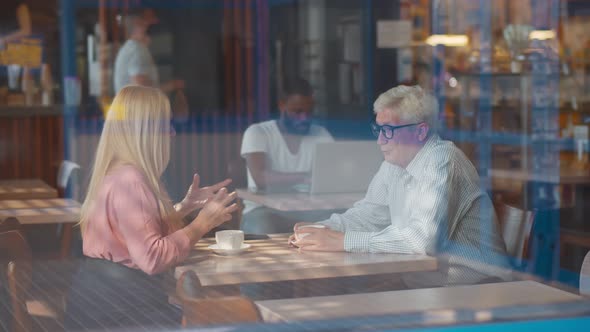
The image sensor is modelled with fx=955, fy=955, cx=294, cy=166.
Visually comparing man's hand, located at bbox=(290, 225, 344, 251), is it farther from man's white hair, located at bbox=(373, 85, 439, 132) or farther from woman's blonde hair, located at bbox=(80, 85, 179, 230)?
woman's blonde hair, located at bbox=(80, 85, 179, 230)

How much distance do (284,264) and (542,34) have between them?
446 cm

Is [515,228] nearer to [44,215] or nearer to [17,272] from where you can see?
[44,215]

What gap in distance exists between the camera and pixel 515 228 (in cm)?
292

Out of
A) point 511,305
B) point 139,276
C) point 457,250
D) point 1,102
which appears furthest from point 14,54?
point 511,305

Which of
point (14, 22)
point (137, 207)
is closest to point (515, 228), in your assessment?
point (137, 207)

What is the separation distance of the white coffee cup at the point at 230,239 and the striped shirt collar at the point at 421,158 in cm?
46

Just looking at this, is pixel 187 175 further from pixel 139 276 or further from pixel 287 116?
pixel 287 116

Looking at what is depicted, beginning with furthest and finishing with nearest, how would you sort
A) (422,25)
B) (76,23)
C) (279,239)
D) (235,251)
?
(422,25)
(76,23)
(279,239)
(235,251)

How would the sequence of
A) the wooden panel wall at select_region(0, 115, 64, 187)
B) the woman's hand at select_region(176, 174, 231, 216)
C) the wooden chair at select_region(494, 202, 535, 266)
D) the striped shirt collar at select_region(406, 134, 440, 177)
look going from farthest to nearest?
the wooden panel wall at select_region(0, 115, 64, 187) → the wooden chair at select_region(494, 202, 535, 266) → the striped shirt collar at select_region(406, 134, 440, 177) → the woman's hand at select_region(176, 174, 231, 216)

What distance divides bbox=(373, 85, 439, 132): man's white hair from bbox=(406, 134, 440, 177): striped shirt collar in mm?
45

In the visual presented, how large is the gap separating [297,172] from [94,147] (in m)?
1.07

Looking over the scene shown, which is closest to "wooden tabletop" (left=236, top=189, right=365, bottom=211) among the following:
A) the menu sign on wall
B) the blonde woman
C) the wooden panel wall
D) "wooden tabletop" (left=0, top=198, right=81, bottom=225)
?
the blonde woman

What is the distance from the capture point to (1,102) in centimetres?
314

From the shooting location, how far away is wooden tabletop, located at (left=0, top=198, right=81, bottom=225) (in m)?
2.19
